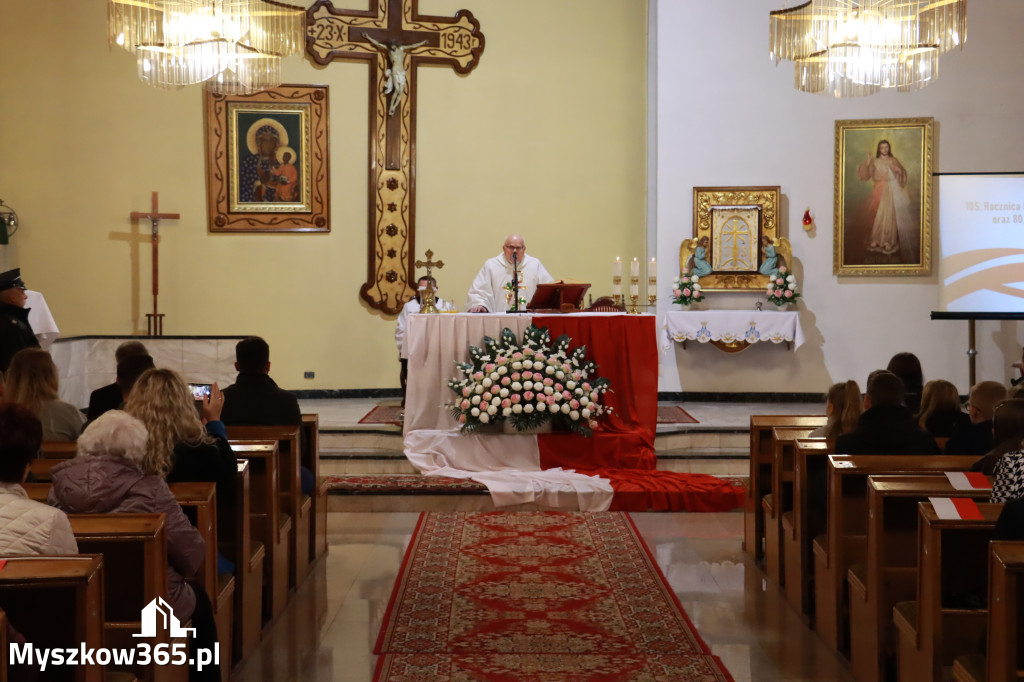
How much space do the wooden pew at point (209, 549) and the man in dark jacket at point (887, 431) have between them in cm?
275

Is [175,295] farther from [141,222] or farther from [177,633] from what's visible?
[177,633]

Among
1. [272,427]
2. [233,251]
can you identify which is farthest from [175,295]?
[272,427]

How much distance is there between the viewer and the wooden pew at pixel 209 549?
3.70m


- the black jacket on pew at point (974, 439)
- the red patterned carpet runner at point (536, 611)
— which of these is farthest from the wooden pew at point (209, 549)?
the black jacket on pew at point (974, 439)

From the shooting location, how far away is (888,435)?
4594 millimetres

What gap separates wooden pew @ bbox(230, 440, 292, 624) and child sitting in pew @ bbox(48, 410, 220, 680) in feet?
4.48

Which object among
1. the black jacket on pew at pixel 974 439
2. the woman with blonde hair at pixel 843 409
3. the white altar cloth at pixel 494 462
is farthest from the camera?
the white altar cloth at pixel 494 462

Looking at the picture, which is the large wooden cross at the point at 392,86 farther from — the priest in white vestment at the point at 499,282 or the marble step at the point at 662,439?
the marble step at the point at 662,439

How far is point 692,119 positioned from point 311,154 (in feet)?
13.6

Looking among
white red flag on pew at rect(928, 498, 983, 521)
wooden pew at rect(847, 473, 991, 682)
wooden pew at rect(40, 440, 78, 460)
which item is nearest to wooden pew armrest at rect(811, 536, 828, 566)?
wooden pew at rect(847, 473, 991, 682)

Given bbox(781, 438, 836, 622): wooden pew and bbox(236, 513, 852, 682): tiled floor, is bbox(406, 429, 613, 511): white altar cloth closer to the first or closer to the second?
bbox(236, 513, 852, 682): tiled floor

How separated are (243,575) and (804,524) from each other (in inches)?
101

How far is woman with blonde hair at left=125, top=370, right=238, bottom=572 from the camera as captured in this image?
378 centimetres

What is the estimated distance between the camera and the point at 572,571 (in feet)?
18.5
